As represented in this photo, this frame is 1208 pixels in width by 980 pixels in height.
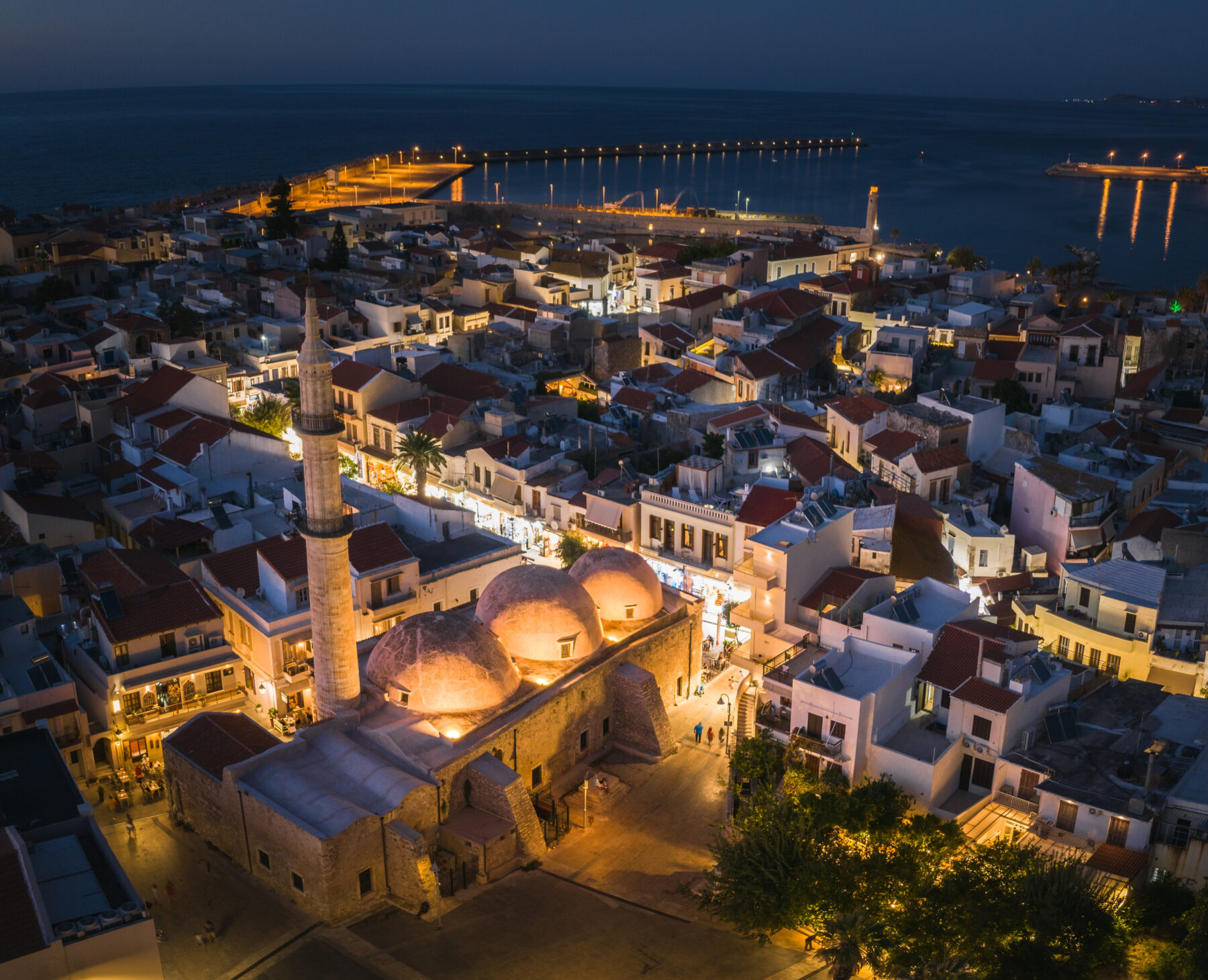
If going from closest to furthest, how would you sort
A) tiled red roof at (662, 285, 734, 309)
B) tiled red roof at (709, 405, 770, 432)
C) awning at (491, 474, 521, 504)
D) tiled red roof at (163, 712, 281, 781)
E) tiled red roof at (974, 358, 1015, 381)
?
tiled red roof at (163, 712, 281, 781)
awning at (491, 474, 521, 504)
tiled red roof at (709, 405, 770, 432)
tiled red roof at (974, 358, 1015, 381)
tiled red roof at (662, 285, 734, 309)

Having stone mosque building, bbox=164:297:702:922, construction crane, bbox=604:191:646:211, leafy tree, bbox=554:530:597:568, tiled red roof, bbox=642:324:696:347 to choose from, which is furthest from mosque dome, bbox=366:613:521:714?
construction crane, bbox=604:191:646:211

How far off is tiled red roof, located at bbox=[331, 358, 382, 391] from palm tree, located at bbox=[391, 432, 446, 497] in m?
4.99

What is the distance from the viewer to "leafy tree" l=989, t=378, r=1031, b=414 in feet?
156

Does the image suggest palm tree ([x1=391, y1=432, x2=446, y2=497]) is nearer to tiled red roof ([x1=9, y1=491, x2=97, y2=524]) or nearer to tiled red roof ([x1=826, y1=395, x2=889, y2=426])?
tiled red roof ([x1=9, y1=491, x2=97, y2=524])

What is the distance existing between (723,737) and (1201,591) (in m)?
12.5

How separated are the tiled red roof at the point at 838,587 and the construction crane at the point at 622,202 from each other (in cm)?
9284

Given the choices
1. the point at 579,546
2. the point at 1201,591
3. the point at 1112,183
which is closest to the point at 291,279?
the point at 579,546

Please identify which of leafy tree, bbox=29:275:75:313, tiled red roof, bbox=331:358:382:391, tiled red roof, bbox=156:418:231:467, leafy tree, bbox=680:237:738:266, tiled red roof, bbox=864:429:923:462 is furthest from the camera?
leafy tree, bbox=680:237:738:266

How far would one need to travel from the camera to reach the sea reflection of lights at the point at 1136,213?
117 m

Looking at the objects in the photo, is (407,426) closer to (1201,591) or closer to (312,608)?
(312,608)

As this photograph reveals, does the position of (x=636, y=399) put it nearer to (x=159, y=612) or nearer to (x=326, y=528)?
(x=159, y=612)

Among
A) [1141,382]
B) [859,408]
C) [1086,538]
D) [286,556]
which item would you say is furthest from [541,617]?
[1141,382]

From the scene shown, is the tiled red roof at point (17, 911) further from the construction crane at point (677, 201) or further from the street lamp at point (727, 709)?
the construction crane at point (677, 201)

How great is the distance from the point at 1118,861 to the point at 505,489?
73.7 ft
